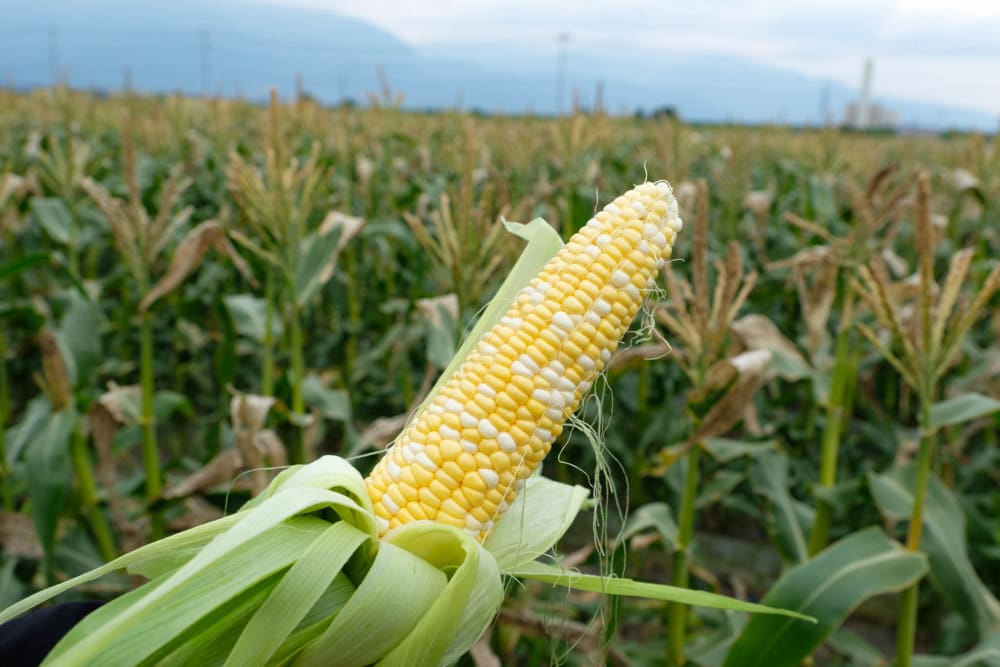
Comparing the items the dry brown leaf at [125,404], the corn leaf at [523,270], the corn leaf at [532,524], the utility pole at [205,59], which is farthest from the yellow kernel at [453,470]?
the utility pole at [205,59]

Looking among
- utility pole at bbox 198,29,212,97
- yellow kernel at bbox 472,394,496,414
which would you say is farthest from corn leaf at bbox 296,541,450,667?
utility pole at bbox 198,29,212,97

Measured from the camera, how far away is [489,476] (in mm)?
1018

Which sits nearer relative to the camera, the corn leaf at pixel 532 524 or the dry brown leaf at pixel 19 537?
the corn leaf at pixel 532 524

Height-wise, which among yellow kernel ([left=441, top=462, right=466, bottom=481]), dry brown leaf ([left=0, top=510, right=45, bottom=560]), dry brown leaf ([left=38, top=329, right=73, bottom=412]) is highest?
yellow kernel ([left=441, top=462, right=466, bottom=481])

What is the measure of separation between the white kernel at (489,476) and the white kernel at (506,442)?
0.11ft

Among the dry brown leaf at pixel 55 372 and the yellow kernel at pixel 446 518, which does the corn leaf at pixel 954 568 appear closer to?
the yellow kernel at pixel 446 518

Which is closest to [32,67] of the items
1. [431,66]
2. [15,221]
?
[431,66]

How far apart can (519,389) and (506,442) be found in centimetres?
7

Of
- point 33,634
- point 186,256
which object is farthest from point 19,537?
point 33,634

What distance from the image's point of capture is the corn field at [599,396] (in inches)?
80.0

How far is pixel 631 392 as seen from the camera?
4535 millimetres

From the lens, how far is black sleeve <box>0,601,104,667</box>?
32.9 inches

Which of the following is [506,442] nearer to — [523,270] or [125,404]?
[523,270]

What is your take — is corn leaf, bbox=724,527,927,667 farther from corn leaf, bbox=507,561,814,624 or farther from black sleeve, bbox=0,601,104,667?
black sleeve, bbox=0,601,104,667
